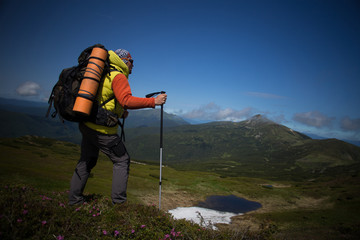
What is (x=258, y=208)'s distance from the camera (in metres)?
42.7

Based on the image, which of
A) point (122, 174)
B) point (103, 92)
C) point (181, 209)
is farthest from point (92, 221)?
point (181, 209)

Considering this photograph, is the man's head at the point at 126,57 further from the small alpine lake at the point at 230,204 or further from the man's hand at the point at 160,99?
the small alpine lake at the point at 230,204

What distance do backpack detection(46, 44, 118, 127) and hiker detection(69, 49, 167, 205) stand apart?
0.18 meters

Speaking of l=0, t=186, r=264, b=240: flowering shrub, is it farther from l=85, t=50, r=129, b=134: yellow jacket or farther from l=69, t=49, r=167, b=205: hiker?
l=85, t=50, r=129, b=134: yellow jacket

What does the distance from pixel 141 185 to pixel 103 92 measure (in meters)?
32.6

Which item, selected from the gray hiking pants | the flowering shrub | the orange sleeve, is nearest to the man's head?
the orange sleeve

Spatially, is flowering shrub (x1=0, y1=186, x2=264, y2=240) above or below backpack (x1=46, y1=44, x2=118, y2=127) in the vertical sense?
below

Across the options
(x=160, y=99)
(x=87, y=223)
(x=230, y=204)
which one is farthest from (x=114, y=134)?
(x=230, y=204)

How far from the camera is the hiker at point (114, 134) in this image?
6.05 m

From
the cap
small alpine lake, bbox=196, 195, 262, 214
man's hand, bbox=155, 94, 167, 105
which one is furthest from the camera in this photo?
small alpine lake, bbox=196, 195, 262, 214

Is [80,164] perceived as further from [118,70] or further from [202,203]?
[202,203]

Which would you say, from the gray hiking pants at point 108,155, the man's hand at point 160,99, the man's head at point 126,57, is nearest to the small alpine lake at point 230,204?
the gray hiking pants at point 108,155

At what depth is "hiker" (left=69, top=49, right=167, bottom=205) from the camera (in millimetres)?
6051

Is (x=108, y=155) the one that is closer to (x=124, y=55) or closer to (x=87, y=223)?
(x=87, y=223)
